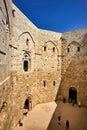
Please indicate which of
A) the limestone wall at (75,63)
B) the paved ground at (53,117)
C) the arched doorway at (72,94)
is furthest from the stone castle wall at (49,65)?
the paved ground at (53,117)

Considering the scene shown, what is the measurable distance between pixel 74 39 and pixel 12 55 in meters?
8.88

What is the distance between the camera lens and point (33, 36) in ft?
43.5

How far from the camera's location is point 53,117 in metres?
12.2

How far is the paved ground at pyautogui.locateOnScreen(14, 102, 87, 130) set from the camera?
10.7m

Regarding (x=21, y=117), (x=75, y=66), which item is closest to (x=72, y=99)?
(x=75, y=66)

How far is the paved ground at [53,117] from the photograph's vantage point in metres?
10.7

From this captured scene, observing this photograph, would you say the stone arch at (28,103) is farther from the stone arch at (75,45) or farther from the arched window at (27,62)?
the stone arch at (75,45)

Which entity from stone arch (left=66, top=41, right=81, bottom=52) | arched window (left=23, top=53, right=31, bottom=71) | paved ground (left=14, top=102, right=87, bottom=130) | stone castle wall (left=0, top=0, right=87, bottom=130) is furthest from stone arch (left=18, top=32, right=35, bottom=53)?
paved ground (left=14, top=102, right=87, bottom=130)

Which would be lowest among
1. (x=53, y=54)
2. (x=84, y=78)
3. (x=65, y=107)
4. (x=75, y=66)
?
(x=65, y=107)

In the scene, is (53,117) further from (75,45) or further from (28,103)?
(75,45)

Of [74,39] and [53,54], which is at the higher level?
[74,39]

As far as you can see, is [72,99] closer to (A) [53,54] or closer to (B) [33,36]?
(A) [53,54]

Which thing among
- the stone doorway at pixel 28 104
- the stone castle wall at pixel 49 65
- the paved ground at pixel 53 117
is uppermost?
the stone castle wall at pixel 49 65

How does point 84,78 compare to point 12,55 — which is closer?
point 12,55
